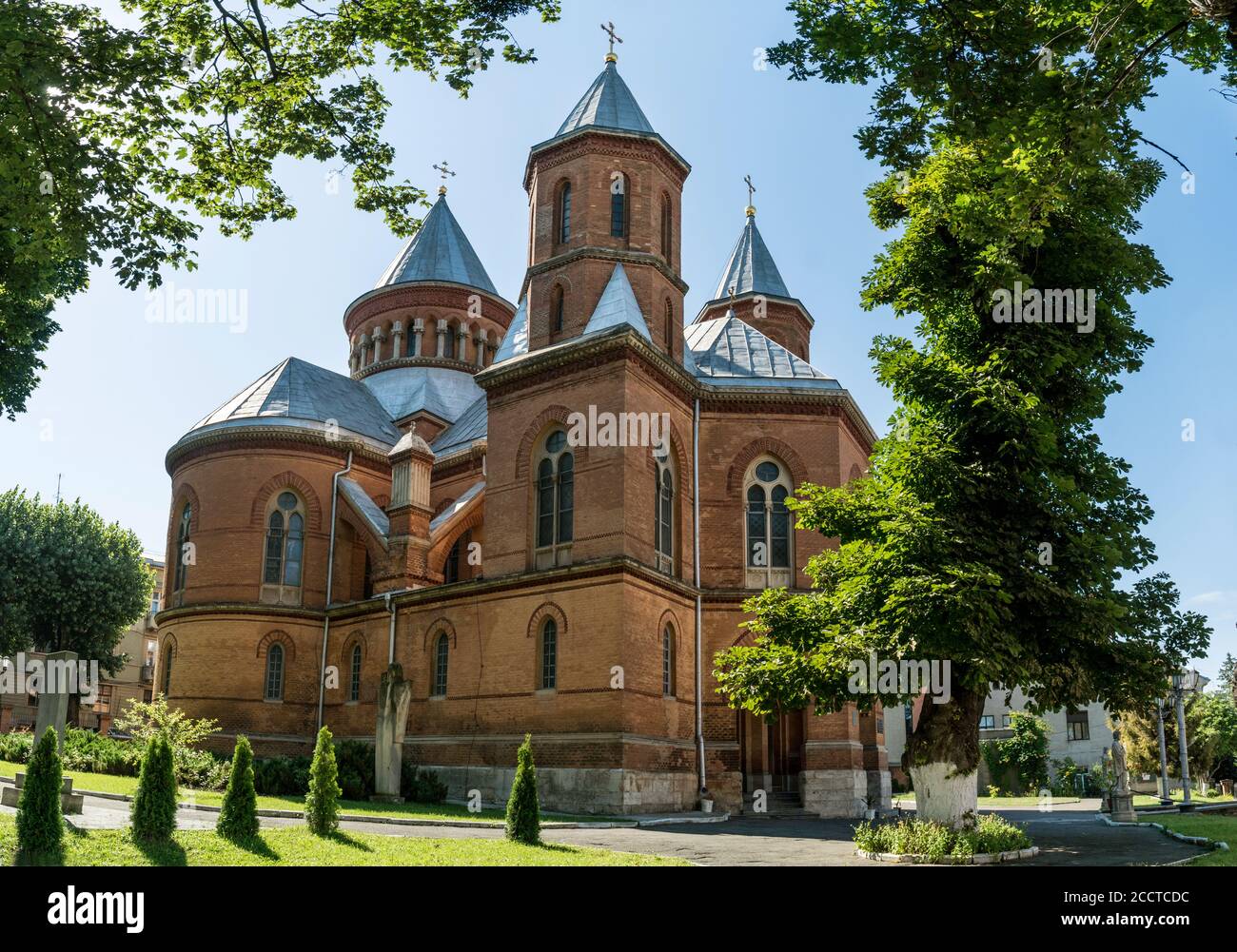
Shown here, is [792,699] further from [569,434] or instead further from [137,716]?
[137,716]

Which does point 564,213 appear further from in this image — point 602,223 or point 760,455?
point 760,455

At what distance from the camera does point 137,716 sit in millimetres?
26594

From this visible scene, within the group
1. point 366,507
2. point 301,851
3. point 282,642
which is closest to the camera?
point 301,851

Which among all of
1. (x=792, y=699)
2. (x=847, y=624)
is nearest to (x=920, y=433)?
(x=847, y=624)

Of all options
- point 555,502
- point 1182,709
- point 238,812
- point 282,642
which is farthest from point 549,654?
point 1182,709

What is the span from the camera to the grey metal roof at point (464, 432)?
3149 cm

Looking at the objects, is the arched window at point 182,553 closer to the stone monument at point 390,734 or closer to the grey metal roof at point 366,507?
the grey metal roof at point 366,507

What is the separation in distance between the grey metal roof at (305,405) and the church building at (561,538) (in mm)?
130

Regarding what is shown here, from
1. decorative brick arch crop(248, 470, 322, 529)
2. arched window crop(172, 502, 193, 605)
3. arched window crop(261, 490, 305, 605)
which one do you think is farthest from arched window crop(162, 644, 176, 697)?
decorative brick arch crop(248, 470, 322, 529)

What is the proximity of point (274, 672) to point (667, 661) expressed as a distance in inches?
515

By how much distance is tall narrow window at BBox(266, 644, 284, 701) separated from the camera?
29.6 metres

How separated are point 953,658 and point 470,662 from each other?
14755 millimetres

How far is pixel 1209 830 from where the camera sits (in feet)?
57.5

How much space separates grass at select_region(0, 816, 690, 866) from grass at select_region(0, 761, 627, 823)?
4569 mm
